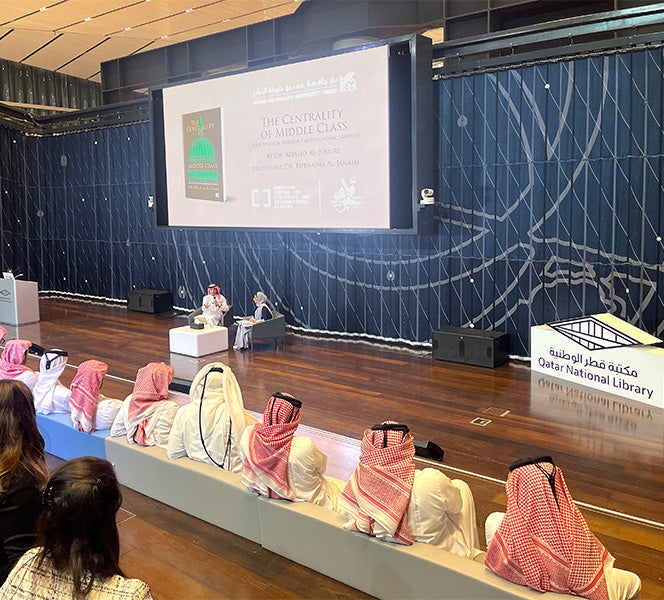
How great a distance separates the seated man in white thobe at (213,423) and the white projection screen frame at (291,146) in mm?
4140

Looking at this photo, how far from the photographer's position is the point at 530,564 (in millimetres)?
2189

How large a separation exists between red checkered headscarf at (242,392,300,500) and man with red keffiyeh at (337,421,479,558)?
1.48ft

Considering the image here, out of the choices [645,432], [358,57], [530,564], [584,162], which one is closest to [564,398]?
[645,432]

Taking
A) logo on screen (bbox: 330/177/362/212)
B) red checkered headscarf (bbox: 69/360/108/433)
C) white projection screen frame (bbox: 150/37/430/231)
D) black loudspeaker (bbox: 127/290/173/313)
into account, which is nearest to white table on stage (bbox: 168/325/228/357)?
white projection screen frame (bbox: 150/37/430/231)

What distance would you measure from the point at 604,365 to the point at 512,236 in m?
1.67

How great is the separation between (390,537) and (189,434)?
4.20 ft

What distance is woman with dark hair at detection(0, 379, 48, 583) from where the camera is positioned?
212 cm

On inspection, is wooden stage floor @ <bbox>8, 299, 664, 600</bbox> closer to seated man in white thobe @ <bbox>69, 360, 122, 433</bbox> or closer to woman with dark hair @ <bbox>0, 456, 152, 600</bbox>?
seated man in white thobe @ <bbox>69, 360, 122, 433</bbox>

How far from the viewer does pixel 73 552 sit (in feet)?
5.36

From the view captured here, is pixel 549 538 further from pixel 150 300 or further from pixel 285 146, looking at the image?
pixel 150 300

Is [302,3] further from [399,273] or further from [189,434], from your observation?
[189,434]

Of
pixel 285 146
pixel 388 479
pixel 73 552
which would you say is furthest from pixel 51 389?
pixel 285 146

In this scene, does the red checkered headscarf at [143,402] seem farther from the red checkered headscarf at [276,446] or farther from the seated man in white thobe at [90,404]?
the red checkered headscarf at [276,446]

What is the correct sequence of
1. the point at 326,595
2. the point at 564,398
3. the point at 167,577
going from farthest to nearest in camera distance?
the point at 564,398 → the point at 167,577 → the point at 326,595
